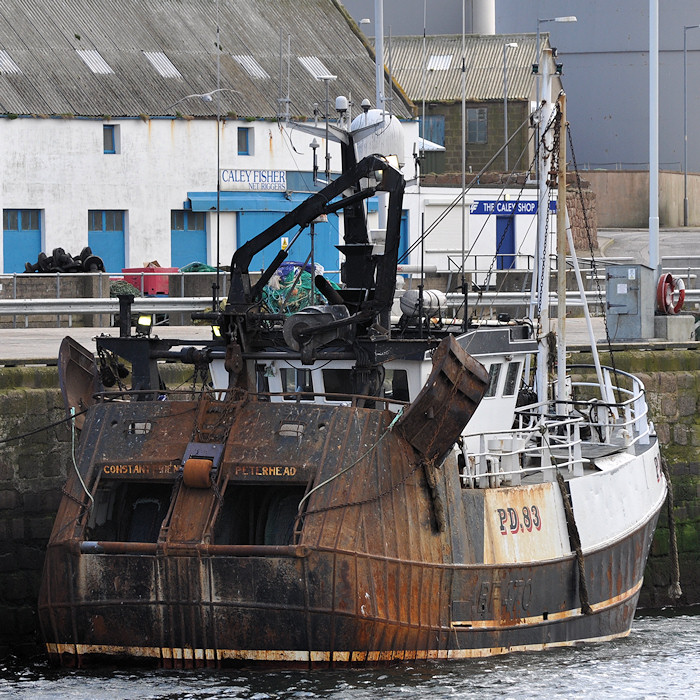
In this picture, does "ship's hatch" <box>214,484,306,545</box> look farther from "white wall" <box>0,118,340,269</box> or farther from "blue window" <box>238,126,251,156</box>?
"blue window" <box>238,126,251,156</box>

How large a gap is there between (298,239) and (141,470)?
79.6ft

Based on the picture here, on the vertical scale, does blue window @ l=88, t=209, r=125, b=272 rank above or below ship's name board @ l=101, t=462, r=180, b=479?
above

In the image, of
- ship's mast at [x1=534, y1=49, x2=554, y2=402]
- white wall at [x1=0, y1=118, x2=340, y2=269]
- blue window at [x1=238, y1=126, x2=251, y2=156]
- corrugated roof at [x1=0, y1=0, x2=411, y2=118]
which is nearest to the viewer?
ship's mast at [x1=534, y1=49, x2=554, y2=402]

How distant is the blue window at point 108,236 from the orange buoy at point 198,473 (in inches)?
997

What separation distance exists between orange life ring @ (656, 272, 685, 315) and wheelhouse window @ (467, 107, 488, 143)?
2843 centimetres

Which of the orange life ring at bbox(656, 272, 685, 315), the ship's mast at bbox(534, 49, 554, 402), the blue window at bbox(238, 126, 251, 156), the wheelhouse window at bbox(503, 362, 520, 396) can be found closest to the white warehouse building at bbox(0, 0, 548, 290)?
the blue window at bbox(238, 126, 251, 156)

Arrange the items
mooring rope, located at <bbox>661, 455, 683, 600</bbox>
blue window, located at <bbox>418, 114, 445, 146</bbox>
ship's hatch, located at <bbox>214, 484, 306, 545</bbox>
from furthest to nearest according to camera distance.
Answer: blue window, located at <bbox>418, 114, 445, 146</bbox>
mooring rope, located at <bbox>661, 455, 683, 600</bbox>
ship's hatch, located at <bbox>214, 484, 306, 545</bbox>

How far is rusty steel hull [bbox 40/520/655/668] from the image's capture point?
11898 millimetres

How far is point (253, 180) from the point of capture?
3834 centimetres

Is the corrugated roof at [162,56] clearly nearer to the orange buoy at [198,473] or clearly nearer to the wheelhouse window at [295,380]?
the wheelhouse window at [295,380]

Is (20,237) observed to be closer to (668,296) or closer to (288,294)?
(668,296)

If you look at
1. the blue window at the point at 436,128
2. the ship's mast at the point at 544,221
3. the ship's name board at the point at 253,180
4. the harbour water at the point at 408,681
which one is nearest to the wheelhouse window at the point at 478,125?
the blue window at the point at 436,128

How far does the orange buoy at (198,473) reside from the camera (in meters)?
12.2

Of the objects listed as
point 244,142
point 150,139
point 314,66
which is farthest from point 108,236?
point 314,66
